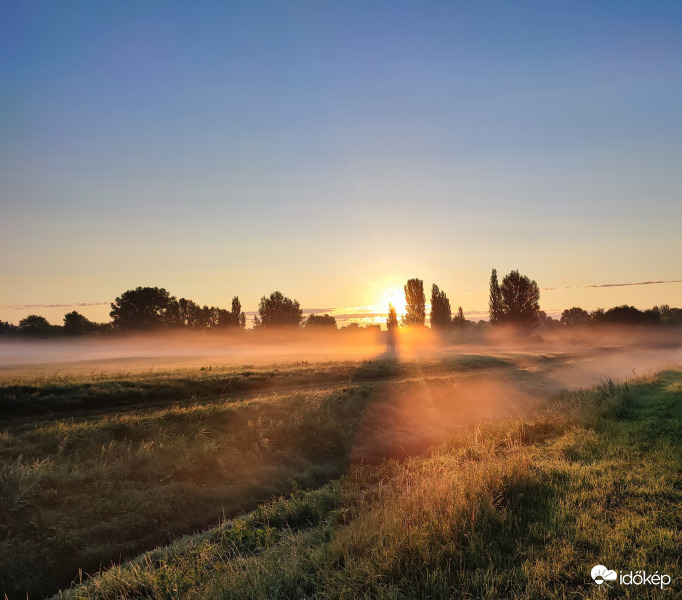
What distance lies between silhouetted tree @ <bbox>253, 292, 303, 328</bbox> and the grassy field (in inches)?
4280

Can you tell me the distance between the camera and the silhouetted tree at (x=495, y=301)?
97750mm

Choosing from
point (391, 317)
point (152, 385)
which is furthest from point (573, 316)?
point (152, 385)

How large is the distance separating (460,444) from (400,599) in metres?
11.3

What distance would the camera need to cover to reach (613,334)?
356 feet

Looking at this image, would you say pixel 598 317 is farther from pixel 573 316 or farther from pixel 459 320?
pixel 573 316

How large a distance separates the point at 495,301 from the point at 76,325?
4240 inches

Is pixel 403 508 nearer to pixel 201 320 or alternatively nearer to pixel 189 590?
pixel 189 590

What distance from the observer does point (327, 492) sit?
1340cm

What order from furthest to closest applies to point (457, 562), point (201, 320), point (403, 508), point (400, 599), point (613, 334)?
point (201, 320)
point (613, 334)
point (403, 508)
point (457, 562)
point (400, 599)

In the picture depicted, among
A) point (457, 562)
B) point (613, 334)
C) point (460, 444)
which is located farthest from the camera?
point (613, 334)

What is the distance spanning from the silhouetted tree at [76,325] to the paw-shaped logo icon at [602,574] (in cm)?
12965

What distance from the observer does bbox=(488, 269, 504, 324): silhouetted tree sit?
97.8 m

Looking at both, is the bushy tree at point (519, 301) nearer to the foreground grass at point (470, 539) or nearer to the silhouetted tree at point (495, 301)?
the silhouetted tree at point (495, 301)

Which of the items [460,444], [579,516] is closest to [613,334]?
[460,444]
